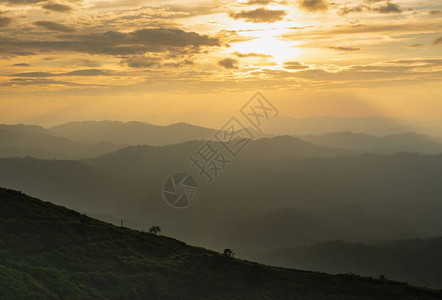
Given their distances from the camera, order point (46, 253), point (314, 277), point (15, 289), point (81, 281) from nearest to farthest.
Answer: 1. point (15, 289)
2. point (81, 281)
3. point (46, 253)
4. point (314, 277)

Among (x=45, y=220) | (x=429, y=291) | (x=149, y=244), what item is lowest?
(x=429, y=291)

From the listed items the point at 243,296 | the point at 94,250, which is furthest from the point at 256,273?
the point at 94,250

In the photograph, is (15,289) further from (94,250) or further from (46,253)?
(94,250)

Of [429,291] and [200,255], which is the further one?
[200,255]

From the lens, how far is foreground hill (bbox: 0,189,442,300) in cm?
6141

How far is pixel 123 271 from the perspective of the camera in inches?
2852

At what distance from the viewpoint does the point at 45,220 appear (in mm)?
86250

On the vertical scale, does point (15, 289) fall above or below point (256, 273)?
above

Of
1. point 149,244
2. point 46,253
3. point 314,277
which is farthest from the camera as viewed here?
point 149,244

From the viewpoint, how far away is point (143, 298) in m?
65.2

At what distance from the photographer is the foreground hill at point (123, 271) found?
61406 millimetres

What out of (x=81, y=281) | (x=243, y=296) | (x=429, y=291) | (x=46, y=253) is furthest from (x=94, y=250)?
(x=429, y=291)

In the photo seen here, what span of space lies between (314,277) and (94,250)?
44168 millimetres

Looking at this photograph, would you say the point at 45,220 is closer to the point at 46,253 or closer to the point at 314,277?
the point at 46,253
